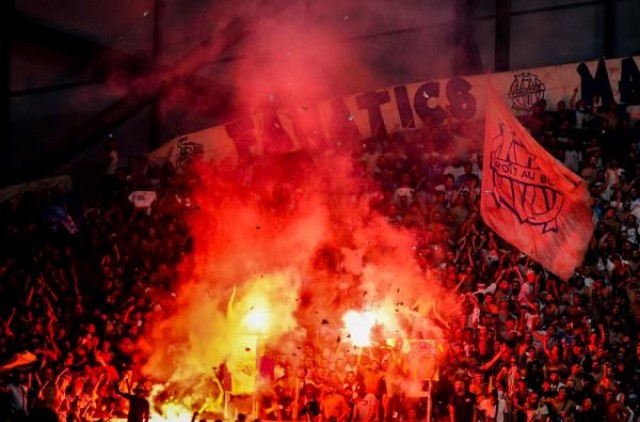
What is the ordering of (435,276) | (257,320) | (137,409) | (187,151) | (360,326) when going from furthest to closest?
(187,151), (257,320), (435,276), (360,326), (137,409)

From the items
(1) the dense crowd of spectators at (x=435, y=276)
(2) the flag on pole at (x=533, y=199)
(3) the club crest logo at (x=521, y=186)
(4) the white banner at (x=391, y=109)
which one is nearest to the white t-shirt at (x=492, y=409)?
(1) the dense crowd of spectators at (x=435, y=276)

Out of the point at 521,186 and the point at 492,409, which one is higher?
the point at 521,186

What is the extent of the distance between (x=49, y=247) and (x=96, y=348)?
2504 millimetres

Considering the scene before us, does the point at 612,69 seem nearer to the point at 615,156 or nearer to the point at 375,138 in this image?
the point at 615,156

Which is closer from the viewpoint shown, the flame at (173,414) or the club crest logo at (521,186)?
the club crest logo at (521,186)

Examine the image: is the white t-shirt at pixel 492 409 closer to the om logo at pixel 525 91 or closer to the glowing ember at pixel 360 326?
the glowing ember at pixel 360 326

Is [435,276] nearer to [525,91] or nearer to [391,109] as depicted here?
[525,91]

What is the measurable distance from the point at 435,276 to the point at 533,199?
196cm

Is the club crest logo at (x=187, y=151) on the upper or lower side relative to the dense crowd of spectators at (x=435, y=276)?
upper

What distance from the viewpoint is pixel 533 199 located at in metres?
10.6

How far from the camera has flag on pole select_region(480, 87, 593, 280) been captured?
10.4m

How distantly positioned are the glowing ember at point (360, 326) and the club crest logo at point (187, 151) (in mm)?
4661

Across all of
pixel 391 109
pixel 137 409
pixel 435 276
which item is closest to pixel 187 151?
pixel 391 109

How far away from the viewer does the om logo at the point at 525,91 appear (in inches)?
550
